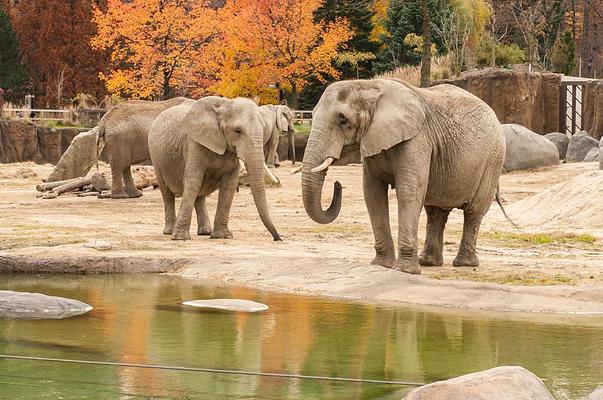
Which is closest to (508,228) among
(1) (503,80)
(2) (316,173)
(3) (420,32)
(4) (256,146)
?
(4) (256,146)

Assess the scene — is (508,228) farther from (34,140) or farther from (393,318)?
(34,140)

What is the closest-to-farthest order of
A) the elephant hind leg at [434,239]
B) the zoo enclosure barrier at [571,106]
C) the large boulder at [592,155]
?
the elephant hind leg at [434,239] < the large boulder at [592,155] < the zoo enclosure barrier at [571,106]

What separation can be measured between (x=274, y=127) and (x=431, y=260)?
894 inches

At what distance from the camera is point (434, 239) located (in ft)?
52.9

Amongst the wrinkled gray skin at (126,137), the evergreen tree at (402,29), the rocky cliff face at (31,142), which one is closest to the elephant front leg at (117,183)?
the wrinkled gray skin at (126,137)

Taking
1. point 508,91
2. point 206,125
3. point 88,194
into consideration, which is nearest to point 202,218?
point 206,125

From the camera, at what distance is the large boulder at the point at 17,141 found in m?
43.3

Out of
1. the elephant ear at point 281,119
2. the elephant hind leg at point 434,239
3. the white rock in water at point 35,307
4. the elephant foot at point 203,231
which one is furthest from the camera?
the elephant ear at point 281,119

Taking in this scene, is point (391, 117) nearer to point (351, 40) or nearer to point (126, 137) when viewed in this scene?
point (126, 137)

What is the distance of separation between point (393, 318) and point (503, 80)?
2742 cm

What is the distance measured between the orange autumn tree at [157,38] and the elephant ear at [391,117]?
121ft

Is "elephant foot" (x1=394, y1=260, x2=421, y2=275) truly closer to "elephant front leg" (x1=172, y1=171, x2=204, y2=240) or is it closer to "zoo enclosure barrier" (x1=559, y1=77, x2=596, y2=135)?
"elephant front leg" (x1=172, y1=171, x2=204, y2=240)

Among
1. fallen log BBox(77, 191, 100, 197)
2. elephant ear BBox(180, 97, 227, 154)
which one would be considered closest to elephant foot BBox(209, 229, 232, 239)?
elephant ear BBox(180, 97, 227, 154)

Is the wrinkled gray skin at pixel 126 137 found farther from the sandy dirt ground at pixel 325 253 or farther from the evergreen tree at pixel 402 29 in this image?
the evergreen tree at pixel 402 29
